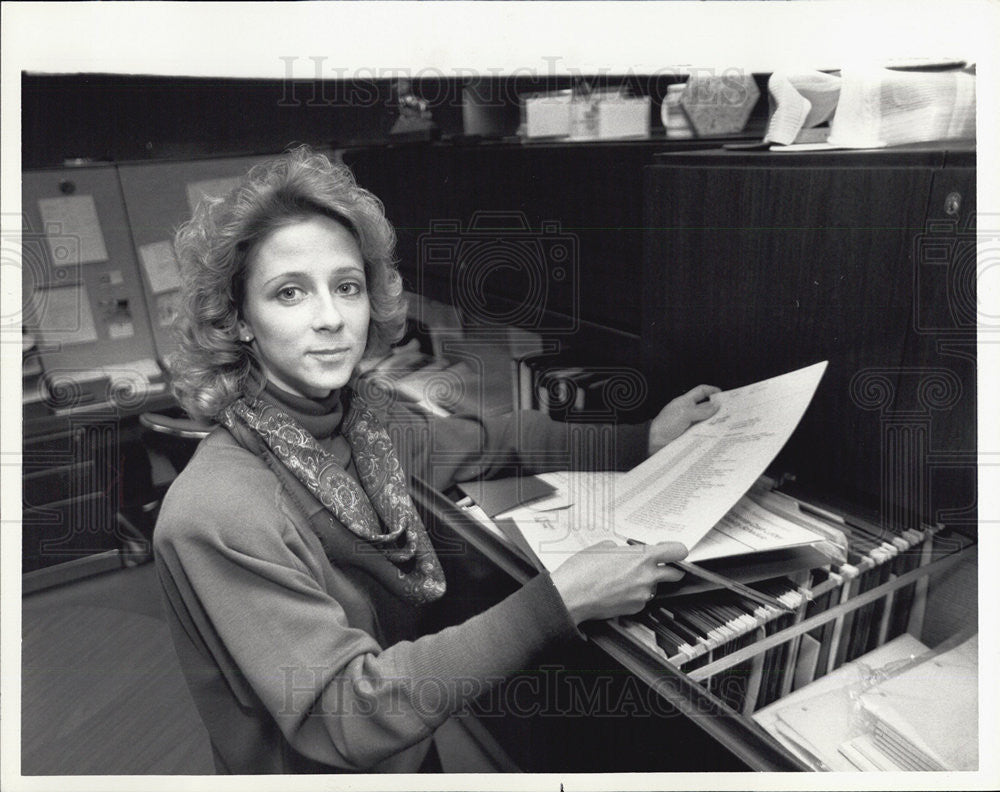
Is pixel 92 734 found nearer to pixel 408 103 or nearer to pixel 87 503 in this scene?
pixel 87 503

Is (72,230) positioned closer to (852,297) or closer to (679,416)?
(679,416)

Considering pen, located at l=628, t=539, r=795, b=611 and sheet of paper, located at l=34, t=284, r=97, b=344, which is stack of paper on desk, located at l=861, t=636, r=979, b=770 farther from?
sheet of paper, located at l=34, t=284, r=97, b=344

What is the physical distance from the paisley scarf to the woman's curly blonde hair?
55 mm

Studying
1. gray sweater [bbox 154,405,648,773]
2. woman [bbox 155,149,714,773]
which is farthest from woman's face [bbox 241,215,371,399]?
gray sweater [bbox 154,405,648,773]

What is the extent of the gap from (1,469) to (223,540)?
18.4 inches

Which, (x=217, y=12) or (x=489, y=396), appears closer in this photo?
(x=217, y=12)

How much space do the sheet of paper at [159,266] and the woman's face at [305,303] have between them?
2.18 feet

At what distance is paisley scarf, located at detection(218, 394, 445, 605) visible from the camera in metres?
0.91

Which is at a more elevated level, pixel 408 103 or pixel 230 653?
pixel 408 103

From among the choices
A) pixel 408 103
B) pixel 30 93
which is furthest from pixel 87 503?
pixel 408 103

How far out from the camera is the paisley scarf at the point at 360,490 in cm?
91

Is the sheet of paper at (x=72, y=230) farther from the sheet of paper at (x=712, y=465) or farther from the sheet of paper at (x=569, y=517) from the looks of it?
the sheet of paper at (x=712, y=465)

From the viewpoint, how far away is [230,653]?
0.84 meters

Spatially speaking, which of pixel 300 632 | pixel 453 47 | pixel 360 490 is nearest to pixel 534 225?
pixel 453 47
